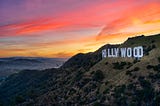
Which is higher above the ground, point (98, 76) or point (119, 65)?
point (119, 65)

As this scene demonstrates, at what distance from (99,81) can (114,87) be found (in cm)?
1757

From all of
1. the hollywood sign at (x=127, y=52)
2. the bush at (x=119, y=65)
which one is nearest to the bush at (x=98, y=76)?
the bush at (x=119, y=65)

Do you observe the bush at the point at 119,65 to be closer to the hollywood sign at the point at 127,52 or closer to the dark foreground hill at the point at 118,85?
the dark foreground hill at the point at 118,85

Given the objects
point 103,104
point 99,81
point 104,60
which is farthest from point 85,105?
point 104,60

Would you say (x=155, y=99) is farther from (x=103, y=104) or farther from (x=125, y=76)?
(x=125, y=76)

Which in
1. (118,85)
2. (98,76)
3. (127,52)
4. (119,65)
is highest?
(127,52)

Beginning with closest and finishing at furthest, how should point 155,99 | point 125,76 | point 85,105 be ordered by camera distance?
1. point 155,99
2. point 85,105
3. point 125,76

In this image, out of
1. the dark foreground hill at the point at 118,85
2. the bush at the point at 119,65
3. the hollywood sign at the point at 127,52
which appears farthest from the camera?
the bush at the point at 119,65

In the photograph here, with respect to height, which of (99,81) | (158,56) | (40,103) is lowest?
(40,103)

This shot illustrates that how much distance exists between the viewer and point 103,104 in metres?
93.7

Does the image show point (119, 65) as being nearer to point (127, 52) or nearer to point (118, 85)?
point (127, 52)

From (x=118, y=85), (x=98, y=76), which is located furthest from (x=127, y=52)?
(x=118, y=85)

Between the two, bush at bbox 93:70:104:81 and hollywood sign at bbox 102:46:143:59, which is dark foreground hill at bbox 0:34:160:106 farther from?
hollywood sign at bbox 102:46:143:59

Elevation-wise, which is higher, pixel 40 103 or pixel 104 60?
pixel 104 60
